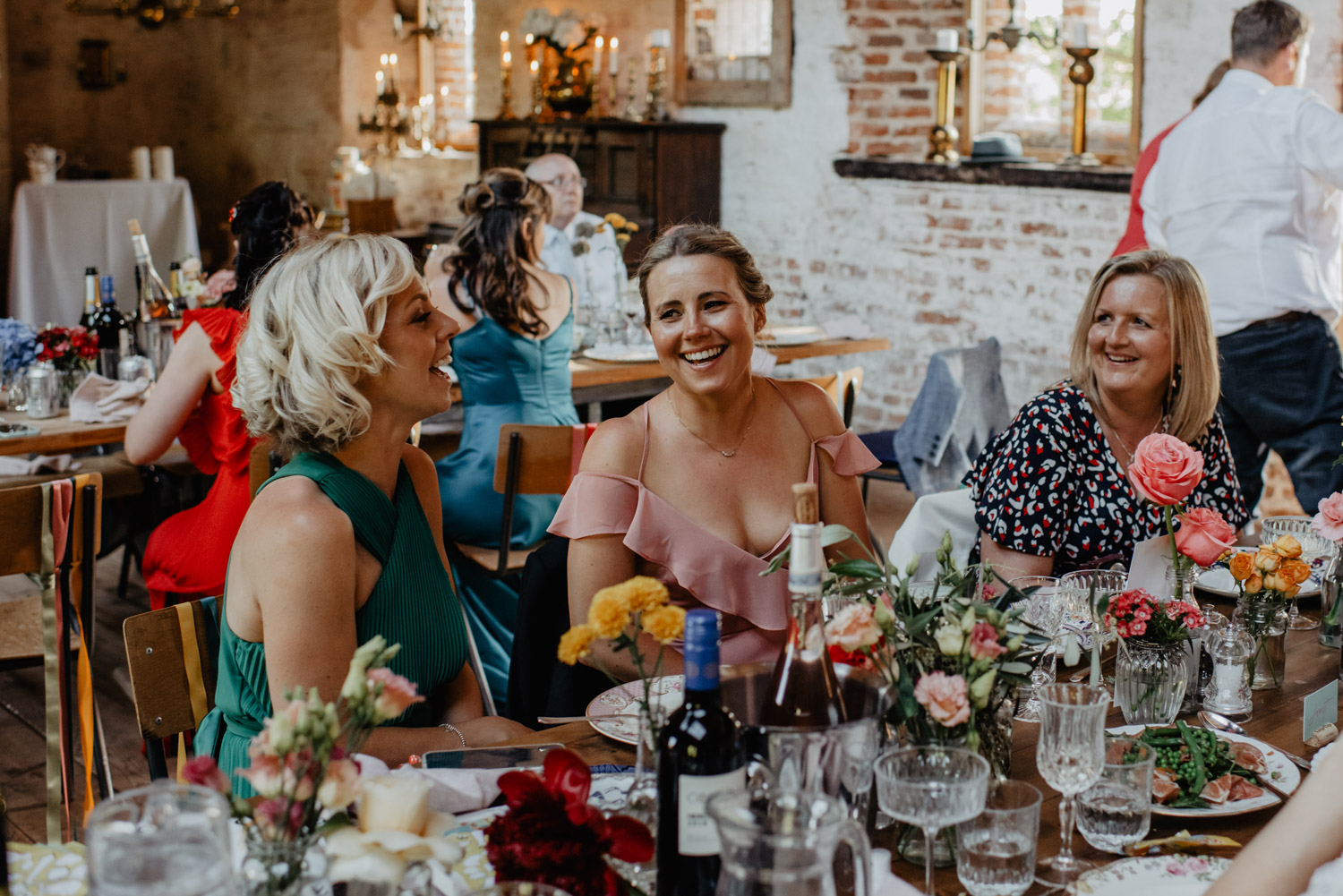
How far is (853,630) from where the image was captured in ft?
4.07

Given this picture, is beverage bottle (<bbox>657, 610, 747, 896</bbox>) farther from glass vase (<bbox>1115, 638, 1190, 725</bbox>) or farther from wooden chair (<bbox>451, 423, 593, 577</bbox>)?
wooden chair (<bbox>451, 423, 593, 577</bbox>)

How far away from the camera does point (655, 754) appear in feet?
3.98

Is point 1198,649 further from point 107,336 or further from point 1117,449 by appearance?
point 107,336

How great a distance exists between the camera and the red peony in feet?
3.56

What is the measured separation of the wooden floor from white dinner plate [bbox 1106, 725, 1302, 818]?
1832 mm

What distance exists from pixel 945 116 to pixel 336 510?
15.9 ft

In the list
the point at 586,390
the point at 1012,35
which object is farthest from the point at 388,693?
the point at 1012,35

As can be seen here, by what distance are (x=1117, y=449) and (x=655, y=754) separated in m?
1.67

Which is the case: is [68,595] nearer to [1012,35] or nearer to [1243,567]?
[1243,567]

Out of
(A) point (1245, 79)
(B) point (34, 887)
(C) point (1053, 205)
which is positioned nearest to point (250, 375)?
(B) point (34, 887)

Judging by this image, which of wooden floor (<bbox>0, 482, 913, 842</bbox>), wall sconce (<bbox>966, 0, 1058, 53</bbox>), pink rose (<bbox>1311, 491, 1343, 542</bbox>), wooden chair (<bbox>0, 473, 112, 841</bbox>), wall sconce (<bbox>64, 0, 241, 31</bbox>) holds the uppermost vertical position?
wall sconce (<bbox>64, 0, 241, 31</bbox>)

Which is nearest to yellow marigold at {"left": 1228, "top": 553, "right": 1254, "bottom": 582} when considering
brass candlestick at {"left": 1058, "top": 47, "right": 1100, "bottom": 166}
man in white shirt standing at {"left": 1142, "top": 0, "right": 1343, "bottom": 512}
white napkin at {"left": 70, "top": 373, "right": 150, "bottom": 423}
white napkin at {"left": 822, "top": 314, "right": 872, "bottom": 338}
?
man in white shirt standing at {"left": 1142, "top": 0, "right": 1343, "bottom": 512}

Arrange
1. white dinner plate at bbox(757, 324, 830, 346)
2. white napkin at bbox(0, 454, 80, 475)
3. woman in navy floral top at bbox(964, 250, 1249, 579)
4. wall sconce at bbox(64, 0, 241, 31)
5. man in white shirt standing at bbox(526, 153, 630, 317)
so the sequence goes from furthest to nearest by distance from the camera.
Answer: wall sconce at bbox(64, 0, 241, 31), man in white shirt standing at bbox(526, 153, 630, 317), white dinner plate at bbox(757, 324, 830, 346), white napkin at bbox(0, 454, 80, 475), woman in navy floral top at bbox(964, 250, 1249, 579)

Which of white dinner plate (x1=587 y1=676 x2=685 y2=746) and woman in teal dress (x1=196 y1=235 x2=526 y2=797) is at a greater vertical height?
woman in teal dress (x1=196 y1=235 x2=526 y2=797)
